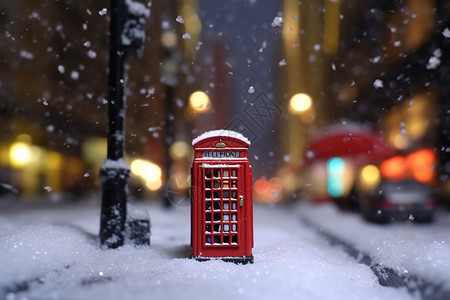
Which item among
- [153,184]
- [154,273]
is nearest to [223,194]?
[154,273]

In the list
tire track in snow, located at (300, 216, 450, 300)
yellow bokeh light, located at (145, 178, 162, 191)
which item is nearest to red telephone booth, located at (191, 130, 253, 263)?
tire track in snow, located at (300, 216, 450, 300)

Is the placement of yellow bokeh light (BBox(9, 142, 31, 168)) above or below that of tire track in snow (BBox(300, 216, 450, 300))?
above

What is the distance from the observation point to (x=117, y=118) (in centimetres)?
586

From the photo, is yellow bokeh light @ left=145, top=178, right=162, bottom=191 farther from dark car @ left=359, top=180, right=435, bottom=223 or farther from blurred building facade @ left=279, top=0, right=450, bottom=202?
dark car @ left=359, top=180, right=435, bottom=223

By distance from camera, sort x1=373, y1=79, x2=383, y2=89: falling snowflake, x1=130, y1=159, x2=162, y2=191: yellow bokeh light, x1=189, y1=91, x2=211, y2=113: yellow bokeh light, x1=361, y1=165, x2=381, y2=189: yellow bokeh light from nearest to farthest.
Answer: x1=361, y1=165, x2=381, y2=189: yellow bokeh light
x1=189, y1=91, x2=211, y2=113: yellow bokeh light
x1=373, y1=79, x2=383, y2=89: falling snowflake
x1=130, y1=159, x2=162, y2=191: yellow bokeh light

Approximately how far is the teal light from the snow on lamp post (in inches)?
587

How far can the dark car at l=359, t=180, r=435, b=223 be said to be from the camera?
10828 mm

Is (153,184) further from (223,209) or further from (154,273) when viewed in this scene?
(154,273)

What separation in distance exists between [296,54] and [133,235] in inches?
1535

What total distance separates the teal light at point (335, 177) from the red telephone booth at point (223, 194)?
48.4 feet

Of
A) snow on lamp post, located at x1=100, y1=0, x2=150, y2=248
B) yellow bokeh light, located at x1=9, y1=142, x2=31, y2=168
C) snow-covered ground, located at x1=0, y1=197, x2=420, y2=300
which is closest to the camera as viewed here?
snow-covered ground, located at x1=0, y1=197, x2=420, y2=300

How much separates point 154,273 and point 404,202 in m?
8.91

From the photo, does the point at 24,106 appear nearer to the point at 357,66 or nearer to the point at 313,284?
the point at 313,284

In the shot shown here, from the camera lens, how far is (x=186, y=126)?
31.4 meters
